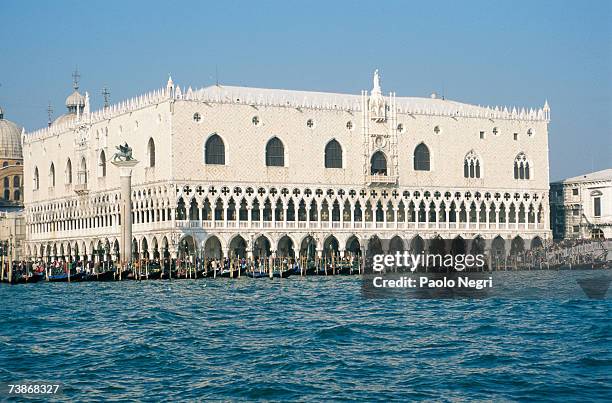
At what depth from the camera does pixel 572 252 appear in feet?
249

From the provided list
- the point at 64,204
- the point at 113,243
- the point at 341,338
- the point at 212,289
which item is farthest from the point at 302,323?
the point at 64,204

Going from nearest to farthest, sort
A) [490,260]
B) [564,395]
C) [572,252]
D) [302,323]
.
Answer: [564,395] → [302,323] → [490,260] → [572,252]

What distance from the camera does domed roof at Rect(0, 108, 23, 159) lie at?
11788 centimetres

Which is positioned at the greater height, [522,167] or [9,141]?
[9,141]

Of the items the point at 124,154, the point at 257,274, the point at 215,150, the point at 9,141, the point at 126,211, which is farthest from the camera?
the point at 9,141

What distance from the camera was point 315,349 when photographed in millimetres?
27266

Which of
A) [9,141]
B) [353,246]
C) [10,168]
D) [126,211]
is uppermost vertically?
[9,141]

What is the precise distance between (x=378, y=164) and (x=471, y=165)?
6.54 m

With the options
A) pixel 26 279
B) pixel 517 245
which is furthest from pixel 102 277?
pixel 517 245

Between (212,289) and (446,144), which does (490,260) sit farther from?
(212,289)

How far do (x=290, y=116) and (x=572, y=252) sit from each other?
60.4 feet

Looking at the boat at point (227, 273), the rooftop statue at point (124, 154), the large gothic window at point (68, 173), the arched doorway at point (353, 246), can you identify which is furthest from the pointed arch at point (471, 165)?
the large gothic window at point (68, 173)

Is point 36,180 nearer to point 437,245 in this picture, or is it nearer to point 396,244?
point 396,244

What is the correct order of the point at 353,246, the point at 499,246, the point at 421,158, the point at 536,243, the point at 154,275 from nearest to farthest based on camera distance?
the point at 154,275, the point at 353,246, the point at 421,158, the point at 499,246, the point at 536,243
